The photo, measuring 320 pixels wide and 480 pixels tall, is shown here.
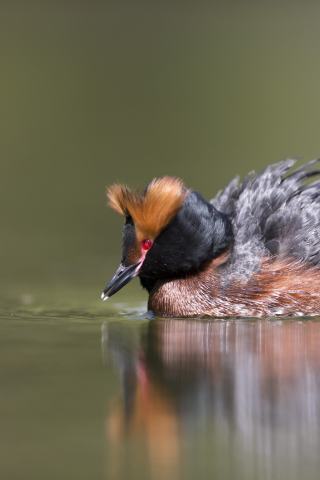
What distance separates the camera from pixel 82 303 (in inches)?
287

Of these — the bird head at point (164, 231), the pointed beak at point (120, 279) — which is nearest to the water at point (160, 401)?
the pointed beak at point (120, 279)

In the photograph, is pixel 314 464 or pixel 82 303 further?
pixel 82 303

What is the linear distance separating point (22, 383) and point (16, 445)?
3.14 ft

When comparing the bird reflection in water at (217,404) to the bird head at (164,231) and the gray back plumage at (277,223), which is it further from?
the gray back plumage at (277,223)

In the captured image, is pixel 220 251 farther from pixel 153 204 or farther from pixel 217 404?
pixel 217 404

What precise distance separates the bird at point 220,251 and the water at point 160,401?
1.75 feet

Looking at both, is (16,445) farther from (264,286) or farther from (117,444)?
(264,286)

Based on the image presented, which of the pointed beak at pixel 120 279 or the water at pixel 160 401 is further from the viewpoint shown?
the pointed beak at pixel 120 279

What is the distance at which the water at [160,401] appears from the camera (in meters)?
3.30

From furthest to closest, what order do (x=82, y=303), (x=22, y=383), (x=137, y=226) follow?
(x=82, y=303), (x=137, y=226), (x=22, y=383)

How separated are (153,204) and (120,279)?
76cm

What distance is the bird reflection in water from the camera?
130 inches

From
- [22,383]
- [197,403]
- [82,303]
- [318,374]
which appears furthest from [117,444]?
[82,303]

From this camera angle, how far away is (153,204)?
253 inches
